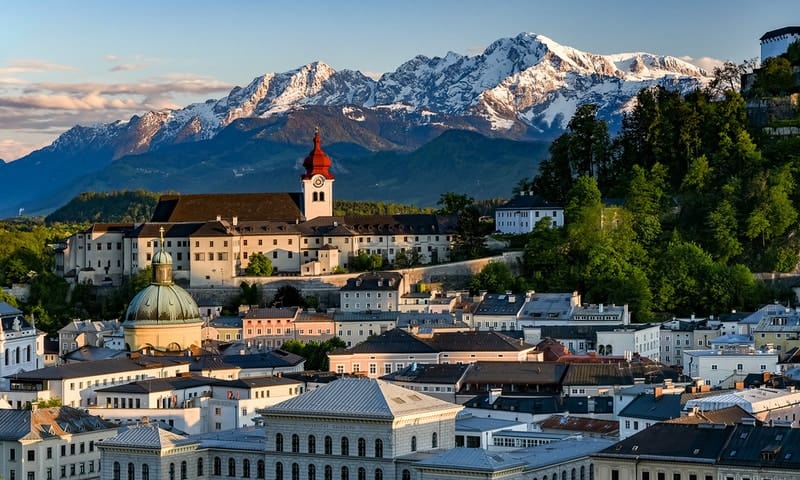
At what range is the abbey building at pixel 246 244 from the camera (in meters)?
140

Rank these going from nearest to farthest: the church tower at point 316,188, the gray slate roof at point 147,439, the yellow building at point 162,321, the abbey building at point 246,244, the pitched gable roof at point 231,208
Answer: the gray slate roof at point 147,439 < the yellow building at point 162,321 < the abbey building at point 246,244 < the pitched gable roof at point 231,208 < the church tower at point 316,188

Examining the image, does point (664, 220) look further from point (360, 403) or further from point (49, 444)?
point (360, 403)

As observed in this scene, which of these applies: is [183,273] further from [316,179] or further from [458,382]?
[458,382]

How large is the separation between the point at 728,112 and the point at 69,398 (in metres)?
60.9

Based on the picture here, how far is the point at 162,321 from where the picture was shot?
117m

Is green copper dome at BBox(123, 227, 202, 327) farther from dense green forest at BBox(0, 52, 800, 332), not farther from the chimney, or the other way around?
A: the chimney

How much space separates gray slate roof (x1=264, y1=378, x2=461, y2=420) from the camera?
72.2 meters

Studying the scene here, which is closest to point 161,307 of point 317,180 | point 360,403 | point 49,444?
point 49,444

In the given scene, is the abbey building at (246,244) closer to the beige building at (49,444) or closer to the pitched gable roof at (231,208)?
the pitched gable roof at (231,208)

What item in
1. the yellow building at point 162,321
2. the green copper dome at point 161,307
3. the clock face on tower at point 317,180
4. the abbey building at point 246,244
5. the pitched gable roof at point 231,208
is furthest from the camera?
the clock face on tower at point 317,180

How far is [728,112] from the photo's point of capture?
14012cm

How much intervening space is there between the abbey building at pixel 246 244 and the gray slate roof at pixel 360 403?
63876 mm

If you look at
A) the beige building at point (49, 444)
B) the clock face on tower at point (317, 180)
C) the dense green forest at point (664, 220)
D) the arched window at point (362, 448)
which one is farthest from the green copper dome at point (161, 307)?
the arched window at point (362, 448)

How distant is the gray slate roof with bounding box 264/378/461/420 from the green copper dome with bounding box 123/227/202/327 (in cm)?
4304
